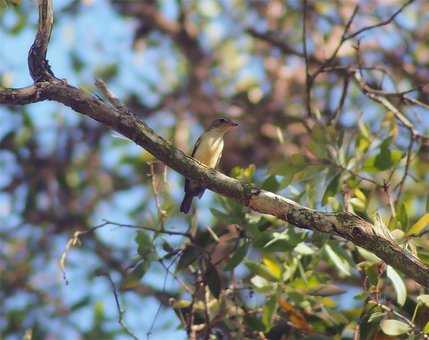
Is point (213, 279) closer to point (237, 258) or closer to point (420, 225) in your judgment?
point (237, 258)

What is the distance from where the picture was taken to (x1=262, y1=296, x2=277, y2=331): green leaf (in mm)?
4207

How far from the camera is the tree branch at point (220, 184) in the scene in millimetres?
3031

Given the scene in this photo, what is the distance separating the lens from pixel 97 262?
26.8 feet

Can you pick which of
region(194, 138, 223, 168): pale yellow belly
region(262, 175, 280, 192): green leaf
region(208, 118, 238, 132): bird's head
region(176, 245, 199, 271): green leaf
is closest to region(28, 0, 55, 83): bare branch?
region(176, 245, 199, 271): green leaf

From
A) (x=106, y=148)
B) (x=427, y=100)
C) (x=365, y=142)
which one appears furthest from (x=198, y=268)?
(x=106, y=148)

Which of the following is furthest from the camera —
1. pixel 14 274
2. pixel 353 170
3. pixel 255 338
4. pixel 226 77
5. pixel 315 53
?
pixel 226 77

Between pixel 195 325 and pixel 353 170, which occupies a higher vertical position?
pixel 353 170

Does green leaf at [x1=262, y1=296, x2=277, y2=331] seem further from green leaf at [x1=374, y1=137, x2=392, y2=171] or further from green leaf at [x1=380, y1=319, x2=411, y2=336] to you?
green leaf at [x1=374, y1=137, x2=392, y2=171]

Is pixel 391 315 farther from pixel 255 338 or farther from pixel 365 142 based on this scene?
pixel 365 142

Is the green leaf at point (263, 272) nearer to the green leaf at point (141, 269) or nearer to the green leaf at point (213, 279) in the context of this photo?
the green leaf at point (213, 279)

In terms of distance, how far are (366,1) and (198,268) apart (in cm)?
520

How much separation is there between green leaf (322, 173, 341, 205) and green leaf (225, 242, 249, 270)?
0.52 meters

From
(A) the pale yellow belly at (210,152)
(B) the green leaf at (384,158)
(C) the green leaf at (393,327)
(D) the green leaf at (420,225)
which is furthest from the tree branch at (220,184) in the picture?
(A) the pale yellow belly at (210,152)

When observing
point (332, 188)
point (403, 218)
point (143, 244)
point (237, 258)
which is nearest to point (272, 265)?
point (237, 258)
